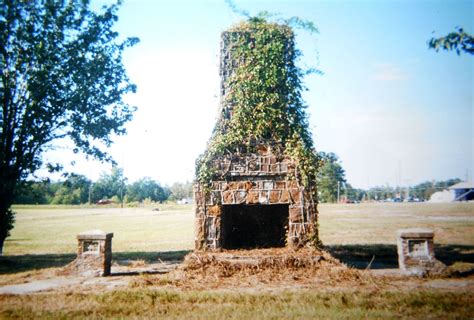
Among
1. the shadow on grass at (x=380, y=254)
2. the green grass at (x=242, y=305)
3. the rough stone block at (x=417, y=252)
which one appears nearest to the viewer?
the green grass at (x=242, y=305)

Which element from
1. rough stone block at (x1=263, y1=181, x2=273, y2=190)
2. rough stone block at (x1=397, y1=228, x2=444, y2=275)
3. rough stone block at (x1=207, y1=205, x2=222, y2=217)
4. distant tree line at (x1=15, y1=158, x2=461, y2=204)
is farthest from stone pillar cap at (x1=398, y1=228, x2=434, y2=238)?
distant tree line at (x1=15, y1=158, x2=461, y2=204)

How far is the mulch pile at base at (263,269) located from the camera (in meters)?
6.85

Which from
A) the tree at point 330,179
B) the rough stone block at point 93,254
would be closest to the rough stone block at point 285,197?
the rough stone block at point 93,254

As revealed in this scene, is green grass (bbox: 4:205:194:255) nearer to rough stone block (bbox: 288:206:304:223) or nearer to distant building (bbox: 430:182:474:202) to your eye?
rough stone block (bbox: 288:206:304:223)

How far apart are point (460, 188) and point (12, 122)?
76.0 meters

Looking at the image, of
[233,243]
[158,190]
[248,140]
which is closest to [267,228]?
[233,243]

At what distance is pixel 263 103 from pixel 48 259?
9.55 metres

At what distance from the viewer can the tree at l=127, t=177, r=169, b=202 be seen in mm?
93562

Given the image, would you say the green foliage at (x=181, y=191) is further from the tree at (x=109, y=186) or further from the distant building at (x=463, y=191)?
the distant building at (x=463, y=191)

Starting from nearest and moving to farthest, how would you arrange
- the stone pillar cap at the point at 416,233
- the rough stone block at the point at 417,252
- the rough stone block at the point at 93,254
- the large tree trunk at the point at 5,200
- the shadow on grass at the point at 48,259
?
the rough stone block at the point at 417,252, the stone pillar cap at the point at 416,233, the rough stone block at the point at 93,254, the shadow on grass at the point at 48,259, the large tree trunk at the point at 5,200

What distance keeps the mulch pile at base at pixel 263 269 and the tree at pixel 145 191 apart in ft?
293

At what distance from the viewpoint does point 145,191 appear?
315ft

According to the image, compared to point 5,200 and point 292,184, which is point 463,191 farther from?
point 5,200

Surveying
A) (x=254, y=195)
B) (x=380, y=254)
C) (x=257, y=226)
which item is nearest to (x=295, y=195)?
(x=254, y=195)
